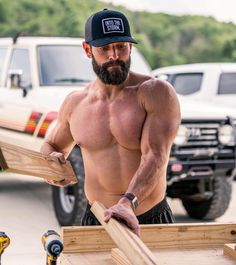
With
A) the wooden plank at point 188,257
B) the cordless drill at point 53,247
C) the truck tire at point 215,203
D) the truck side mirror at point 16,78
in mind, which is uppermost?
the cordless drill at point 53,247

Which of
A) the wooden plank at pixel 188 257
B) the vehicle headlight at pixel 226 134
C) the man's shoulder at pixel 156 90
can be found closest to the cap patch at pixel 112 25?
the man's shoulder at pixel 156 90

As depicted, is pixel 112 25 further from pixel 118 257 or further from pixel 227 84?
pixel 227 84

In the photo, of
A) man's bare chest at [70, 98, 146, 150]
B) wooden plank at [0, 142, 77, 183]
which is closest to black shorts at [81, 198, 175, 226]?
man's bare chest at [70, 98, 146, 150]

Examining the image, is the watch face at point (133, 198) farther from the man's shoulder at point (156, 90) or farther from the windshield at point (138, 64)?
the windshield at point (138, 64)

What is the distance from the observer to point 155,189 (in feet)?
12.2

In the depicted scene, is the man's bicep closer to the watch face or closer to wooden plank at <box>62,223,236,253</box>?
the watch face

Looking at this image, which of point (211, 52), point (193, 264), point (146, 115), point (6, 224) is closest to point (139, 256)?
point (193, 264)

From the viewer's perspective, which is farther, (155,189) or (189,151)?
(189,151)

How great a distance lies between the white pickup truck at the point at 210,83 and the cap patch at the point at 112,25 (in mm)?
8689

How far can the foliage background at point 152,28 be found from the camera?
106 ft

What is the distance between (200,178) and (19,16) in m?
28.1

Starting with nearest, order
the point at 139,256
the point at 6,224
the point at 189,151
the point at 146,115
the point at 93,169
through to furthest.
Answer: the point at 139,256 → the point at 146,115 → the point at 93,169 → the point at 189,151 → the point at 6,224

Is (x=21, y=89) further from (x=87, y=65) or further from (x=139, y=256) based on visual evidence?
(x=139, y=256)

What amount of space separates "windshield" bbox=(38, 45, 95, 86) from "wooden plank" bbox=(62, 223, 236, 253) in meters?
5.97
